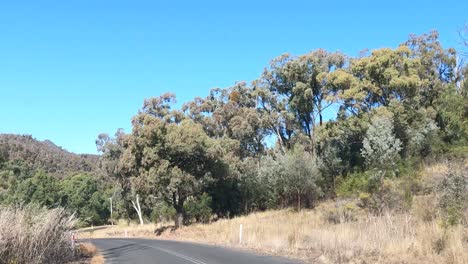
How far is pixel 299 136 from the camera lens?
5862cm

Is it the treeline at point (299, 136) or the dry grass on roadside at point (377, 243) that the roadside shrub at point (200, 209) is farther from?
the dry grass on roadside at point (377, 243)

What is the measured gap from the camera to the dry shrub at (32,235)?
42.1 feet

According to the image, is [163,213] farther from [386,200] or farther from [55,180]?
[55,180]

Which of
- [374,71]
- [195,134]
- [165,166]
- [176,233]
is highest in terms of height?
[374,71]

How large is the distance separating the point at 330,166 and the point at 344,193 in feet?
35.0

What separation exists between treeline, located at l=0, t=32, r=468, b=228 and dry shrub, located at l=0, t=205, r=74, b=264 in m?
19.0

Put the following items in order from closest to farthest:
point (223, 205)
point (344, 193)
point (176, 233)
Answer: point (344, 193) → point (176, 233) → point (223, 205)

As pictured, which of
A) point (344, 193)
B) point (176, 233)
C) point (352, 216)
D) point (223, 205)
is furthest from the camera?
point (223, 205)

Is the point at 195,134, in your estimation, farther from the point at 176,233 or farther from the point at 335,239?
the point at 335,239

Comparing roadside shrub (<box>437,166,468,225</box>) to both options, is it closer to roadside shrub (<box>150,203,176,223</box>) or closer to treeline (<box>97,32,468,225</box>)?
treeline (<box>97,32,468,225</box>)

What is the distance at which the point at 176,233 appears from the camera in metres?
44.7

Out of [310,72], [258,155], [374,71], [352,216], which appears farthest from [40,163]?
[352,216]

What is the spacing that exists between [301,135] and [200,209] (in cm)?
1625

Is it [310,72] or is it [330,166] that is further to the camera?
[310,72]
